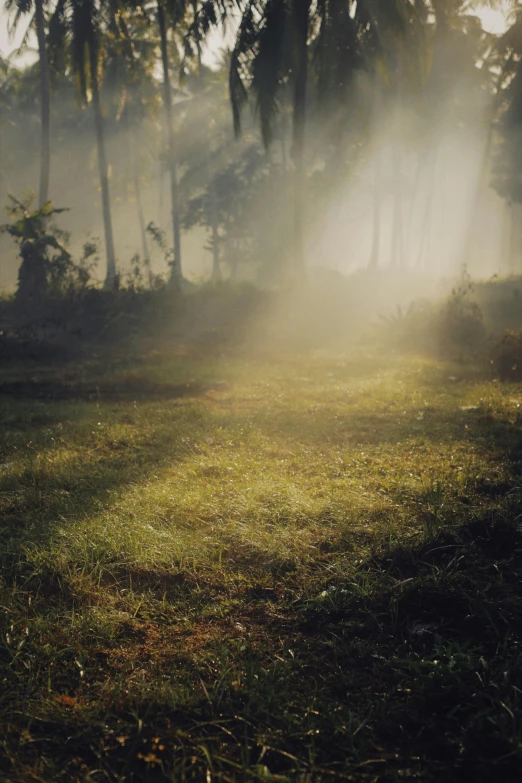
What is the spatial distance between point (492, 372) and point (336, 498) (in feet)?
20.7

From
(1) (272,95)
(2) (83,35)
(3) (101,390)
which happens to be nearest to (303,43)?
(1) (272,95)

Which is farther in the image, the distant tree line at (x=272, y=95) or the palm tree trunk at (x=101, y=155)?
the palm tree trunk at (x=101, y=155)

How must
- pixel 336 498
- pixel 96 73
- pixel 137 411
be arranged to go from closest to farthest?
pixel 336 498
pixel 137 411
pixel 96 73

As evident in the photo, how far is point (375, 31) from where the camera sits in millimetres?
15203

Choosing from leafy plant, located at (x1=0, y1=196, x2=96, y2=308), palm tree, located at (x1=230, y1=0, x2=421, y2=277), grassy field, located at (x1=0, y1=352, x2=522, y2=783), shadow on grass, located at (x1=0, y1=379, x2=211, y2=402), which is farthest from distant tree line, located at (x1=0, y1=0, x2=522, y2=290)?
grassy field, located at (x1=0, y1=352, x2=522, y2=783)

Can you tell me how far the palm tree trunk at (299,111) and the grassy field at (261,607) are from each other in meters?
13.4

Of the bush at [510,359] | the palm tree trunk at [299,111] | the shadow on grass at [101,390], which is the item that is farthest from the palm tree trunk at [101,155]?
the bush at [510,359]

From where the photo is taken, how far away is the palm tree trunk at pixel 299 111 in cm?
1499

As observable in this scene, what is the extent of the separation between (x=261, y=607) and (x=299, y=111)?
54.6 feet

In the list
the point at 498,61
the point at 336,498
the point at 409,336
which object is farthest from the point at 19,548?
the point at 498,61

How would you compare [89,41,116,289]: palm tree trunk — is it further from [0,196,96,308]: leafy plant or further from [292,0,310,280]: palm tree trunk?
[292,0,310,280]: palm tree trunk

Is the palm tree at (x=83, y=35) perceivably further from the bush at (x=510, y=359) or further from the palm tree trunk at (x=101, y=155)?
the bush at (x=510, y=359)

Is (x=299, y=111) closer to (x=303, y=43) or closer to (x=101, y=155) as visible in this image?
(x=303, y=43)

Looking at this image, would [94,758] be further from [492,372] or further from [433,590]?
[492,372]
